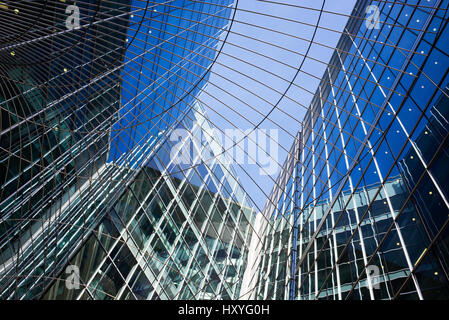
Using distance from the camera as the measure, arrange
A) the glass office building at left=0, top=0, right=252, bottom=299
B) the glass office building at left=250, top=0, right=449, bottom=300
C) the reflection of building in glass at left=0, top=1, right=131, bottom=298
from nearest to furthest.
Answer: the glass office building at left=250, top=0, right=449, bottom=300, the glass office building at left=0, top=0, right=252, bottom=299, the reflection of building in glass at left=0, top=1, right=131, bottom=298

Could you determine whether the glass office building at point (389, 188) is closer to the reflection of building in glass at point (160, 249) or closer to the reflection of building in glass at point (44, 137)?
the reflection of building in glass at point (160, 249)

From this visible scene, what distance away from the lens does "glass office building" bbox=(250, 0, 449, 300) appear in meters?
12.3

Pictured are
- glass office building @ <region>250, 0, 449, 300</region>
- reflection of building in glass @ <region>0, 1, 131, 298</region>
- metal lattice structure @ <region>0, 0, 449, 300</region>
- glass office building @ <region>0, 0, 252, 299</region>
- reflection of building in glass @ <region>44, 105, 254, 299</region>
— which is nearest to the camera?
glass office building @ <region>250, 0, 449, 300</region>

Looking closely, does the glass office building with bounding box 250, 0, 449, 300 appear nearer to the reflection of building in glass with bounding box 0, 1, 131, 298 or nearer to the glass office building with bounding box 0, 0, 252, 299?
the glass office building with bounding box 0, 0, 252, 299

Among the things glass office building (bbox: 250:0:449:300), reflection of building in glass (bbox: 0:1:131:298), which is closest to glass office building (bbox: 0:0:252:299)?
reflection of building in glass (bbox: 0:1:131:298)

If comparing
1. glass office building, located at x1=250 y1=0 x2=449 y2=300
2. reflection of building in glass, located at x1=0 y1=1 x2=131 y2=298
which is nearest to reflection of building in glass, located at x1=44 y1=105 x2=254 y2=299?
reflection of building in glass, located at x1=0 y1=1 x2=131 y2=298

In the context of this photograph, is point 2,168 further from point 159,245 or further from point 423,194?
point 423,194

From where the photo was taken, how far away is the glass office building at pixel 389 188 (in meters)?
12.3

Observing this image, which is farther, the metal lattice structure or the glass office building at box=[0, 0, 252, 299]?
the glass office building at box=[0, 0, 252, 299]

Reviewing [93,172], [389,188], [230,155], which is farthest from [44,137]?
[389,188]

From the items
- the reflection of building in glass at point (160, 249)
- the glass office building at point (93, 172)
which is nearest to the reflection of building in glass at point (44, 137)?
the glass office building at point (93, 172)

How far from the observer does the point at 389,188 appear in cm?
1566

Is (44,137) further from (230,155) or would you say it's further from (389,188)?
(389,188)
